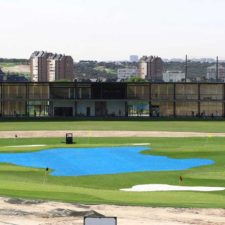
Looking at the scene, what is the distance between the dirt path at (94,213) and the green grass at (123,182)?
183 cm

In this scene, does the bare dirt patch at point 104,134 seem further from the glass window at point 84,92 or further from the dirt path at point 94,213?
the dirt path at point 94,213

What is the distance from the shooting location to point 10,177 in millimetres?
42812

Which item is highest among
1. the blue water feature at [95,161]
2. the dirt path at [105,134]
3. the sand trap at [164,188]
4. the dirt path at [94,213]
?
the dirt path at [94,213]

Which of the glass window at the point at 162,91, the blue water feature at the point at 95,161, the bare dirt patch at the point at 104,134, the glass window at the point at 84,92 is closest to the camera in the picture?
the blue water feature at the point at 95,161

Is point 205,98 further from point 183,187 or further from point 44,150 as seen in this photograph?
point 183,187

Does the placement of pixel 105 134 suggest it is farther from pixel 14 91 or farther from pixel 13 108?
pixel 14 91

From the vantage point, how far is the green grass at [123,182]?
29.5 metres

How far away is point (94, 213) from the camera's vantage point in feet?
76.7

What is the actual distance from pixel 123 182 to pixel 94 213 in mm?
17947

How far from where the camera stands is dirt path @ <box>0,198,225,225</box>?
2261 cm

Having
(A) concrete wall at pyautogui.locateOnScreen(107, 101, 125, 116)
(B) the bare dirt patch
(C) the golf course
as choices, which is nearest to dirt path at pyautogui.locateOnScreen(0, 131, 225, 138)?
(B) the bare dirt patch

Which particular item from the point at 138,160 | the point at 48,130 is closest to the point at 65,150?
→ the point at 138,160

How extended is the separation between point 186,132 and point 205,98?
41.1 metres

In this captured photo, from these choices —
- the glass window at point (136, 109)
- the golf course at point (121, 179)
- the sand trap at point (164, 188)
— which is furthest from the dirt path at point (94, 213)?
the glass window at point (136, 109)
